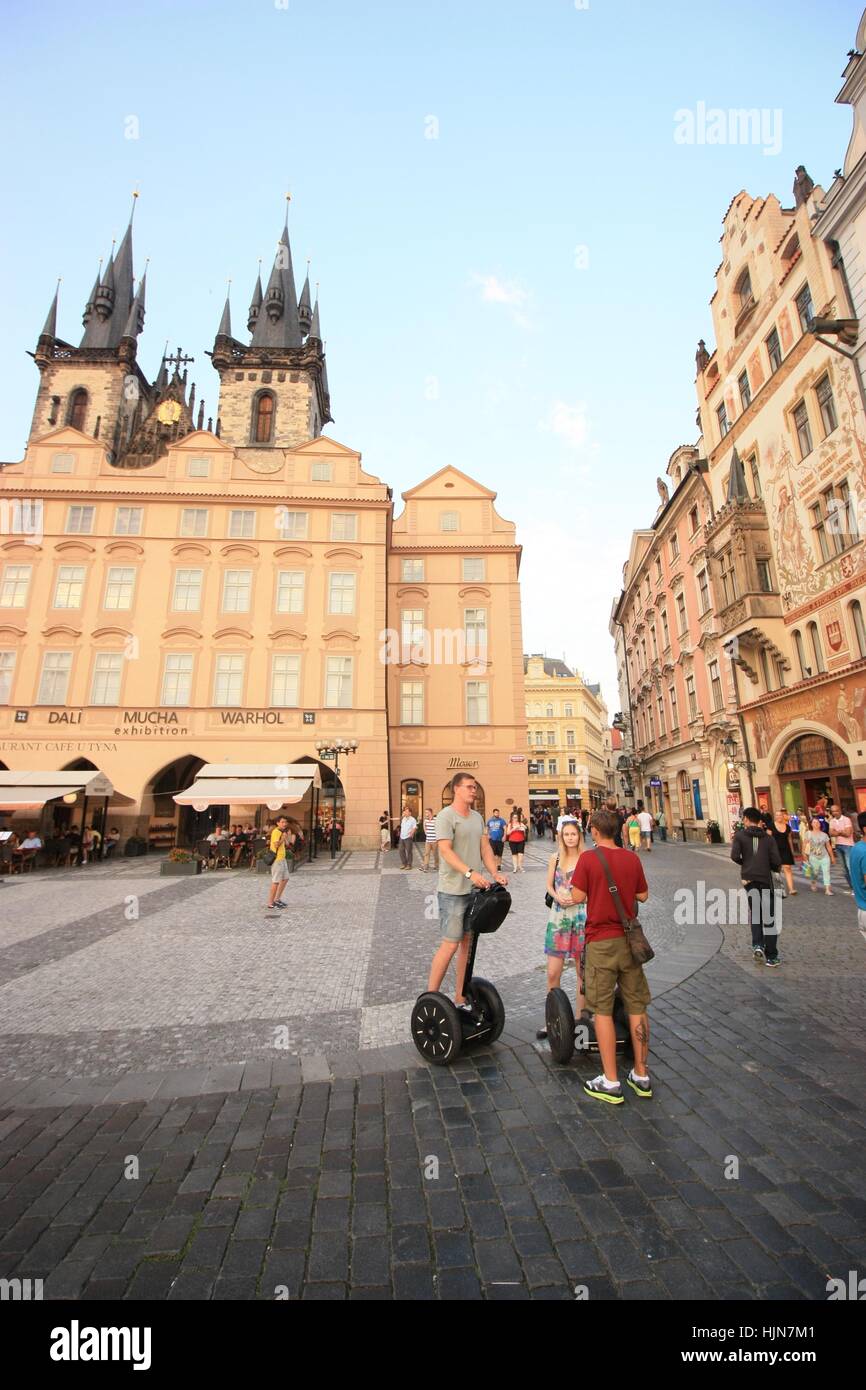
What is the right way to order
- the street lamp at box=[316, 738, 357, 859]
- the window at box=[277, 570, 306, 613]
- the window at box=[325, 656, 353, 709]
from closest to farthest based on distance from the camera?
the street lamp at box=[316, 738, 357, 859] < the window at box=[325, 656, 353, 709] < the window at box=[277, 570, 306, 613]

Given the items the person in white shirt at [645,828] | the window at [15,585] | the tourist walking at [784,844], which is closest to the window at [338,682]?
the person in white shirt at [645,828]

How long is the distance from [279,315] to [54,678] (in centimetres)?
3341

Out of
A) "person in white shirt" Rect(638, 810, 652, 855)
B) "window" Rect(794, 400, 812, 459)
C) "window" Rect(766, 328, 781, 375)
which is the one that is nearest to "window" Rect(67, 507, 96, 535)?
"person in white shirt" Rect(638, 810, 652, 855)

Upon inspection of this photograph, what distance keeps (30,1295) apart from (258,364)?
1828 inches

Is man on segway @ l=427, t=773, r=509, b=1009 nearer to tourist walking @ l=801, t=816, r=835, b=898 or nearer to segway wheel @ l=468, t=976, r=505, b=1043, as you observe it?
segway wheel @ l=468, t=976, r=505, b=1043

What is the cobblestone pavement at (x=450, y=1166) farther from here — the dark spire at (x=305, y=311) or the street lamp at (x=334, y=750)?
the dark spire at (x=305, y=311)

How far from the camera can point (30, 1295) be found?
2.24 metres

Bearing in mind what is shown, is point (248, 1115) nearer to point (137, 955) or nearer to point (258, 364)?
point (137, 955)

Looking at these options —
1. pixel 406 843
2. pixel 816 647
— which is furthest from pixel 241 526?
pixel 816 647

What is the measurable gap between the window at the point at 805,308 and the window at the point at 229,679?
78.2ft

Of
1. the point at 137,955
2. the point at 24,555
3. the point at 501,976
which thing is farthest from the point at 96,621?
the point at 501,976

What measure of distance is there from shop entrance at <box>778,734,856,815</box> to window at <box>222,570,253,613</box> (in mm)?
22486

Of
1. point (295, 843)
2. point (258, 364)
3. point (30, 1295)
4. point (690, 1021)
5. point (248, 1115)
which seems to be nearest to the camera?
point (30, 1295)

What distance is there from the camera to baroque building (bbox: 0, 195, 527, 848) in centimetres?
2475
